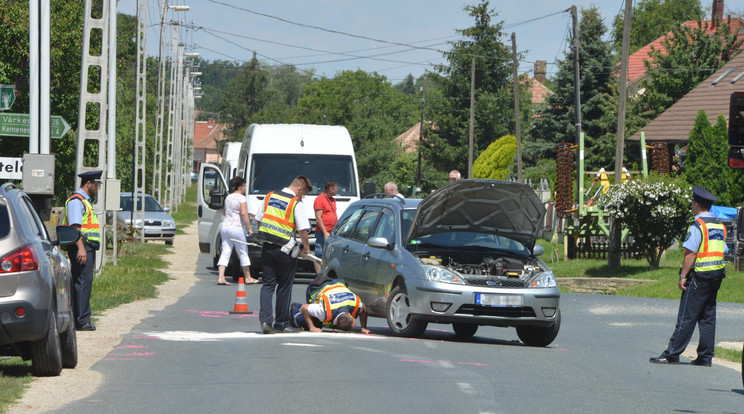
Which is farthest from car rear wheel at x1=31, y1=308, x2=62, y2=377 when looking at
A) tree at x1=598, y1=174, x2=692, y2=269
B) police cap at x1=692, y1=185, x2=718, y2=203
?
tree at x1=598, y1=174, x2=692, y2=269

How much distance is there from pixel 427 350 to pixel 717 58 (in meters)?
45.5

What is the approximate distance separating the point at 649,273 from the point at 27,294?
19415mm

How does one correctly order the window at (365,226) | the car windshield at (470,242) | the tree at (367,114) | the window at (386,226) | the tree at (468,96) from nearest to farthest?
1. the car windshield at (470,242)
2. the window at (386,226)
3. the window at (365,226)
4. the tree at (468,96)
5. the tree at (367,114)

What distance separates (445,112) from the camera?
262ft

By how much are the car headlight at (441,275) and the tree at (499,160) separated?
4707 cm

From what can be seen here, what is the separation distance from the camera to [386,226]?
13.7 m

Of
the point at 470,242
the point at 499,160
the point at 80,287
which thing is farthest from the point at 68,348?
the point at 499,160

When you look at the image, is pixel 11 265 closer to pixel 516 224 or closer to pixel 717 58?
pixel 516 224

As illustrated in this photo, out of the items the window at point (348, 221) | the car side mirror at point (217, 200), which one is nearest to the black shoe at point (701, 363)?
the window at point (348, 221)

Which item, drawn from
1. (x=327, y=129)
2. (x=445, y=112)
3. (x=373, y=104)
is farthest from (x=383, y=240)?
(x=373, y=104)

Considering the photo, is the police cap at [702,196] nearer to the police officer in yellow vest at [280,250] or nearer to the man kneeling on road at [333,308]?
the man kneeling on road at [333,308]

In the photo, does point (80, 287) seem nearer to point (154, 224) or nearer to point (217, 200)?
point (217, 200)

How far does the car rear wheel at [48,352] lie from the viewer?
29.5ft

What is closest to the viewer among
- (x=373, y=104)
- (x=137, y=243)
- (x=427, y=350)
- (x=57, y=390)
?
(x=57, y=390)
